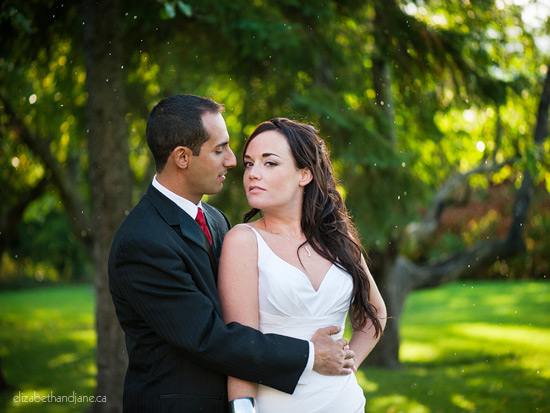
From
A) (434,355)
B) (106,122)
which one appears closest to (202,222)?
(106,122)

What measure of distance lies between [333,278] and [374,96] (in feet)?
18.4

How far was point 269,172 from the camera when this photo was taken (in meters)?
2.65

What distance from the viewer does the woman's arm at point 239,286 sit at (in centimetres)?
238

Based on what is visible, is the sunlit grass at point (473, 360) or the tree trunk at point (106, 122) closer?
the tree trunk at point (106, 122)

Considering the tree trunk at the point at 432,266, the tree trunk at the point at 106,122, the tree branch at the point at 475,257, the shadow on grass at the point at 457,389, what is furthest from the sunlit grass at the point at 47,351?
the tree branch at the point at 475,257

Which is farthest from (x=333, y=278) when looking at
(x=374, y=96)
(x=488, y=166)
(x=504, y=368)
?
(x=504, y=368)

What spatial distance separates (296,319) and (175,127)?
1.03 m

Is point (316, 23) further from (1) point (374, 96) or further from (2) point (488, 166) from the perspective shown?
(2) point (488, 166)

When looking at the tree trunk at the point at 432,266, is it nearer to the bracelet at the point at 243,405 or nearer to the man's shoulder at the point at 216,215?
the man's shoulder at the point at 216,215

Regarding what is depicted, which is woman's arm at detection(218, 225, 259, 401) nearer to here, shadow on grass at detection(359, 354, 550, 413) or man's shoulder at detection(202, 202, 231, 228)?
→ man's shoulder at detection(202, 202, 231, 228)

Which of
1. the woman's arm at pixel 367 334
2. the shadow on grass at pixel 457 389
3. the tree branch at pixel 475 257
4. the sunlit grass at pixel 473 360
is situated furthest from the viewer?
the tree branch at pixel 475 257

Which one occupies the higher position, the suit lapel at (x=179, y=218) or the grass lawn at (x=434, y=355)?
the suit lapel at (x=179, y=218)

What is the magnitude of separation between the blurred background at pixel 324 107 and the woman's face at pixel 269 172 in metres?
1.90

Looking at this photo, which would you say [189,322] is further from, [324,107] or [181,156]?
[324,107]
